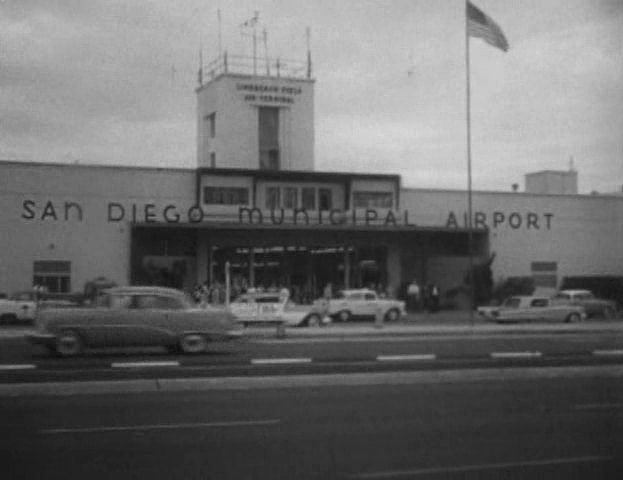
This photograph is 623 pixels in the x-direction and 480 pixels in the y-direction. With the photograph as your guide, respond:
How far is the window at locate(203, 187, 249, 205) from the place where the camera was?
36.4m

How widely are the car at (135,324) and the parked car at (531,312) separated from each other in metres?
14.9

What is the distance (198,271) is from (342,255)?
1207 centimetres

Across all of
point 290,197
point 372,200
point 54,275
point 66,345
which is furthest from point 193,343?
point 372,200

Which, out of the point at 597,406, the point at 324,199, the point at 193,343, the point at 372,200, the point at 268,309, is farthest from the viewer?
the point at 372,200

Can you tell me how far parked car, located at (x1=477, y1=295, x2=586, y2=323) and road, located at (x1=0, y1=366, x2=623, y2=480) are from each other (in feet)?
60.5

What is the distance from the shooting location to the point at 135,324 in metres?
18.4

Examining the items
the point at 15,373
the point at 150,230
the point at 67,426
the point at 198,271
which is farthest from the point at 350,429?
the point at 150,230

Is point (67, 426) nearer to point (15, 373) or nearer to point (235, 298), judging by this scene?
point (15, 373)

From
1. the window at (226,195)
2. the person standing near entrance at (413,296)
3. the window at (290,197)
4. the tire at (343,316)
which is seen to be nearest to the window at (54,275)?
the tire at (343,316)

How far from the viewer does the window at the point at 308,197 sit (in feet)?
129

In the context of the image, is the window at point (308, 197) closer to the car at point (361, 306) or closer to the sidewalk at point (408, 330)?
the car at point (361, 306)

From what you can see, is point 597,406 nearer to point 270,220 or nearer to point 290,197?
point 270,220

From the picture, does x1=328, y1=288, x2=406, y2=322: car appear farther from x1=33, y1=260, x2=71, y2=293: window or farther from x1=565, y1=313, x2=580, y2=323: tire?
x1=33, y1=260, x2=71, y2=293: window

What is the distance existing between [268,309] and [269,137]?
70.0 feet
